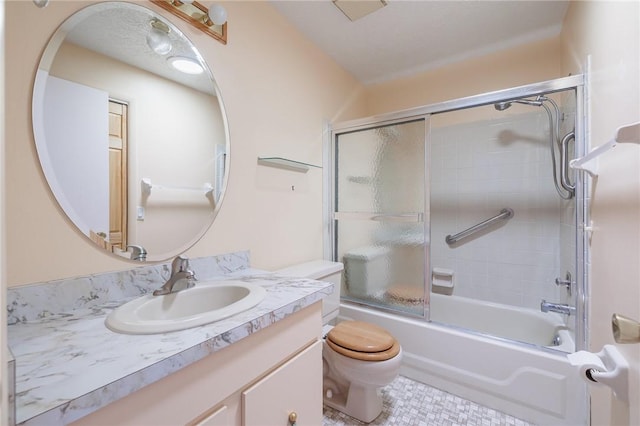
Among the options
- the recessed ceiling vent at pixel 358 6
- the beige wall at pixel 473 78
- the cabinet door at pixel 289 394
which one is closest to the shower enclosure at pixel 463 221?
the beige wall at pixel 473 78

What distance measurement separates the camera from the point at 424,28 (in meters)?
1.90

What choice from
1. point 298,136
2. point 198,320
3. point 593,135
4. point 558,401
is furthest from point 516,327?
point 198,320

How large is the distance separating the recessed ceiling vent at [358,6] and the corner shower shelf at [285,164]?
1.00 meters

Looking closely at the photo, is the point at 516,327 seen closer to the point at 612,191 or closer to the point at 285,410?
the point at 612,191

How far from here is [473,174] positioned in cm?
230

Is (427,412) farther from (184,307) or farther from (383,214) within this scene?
(184,307)

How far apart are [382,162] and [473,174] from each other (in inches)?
34.7

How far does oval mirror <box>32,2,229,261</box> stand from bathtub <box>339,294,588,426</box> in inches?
57.5

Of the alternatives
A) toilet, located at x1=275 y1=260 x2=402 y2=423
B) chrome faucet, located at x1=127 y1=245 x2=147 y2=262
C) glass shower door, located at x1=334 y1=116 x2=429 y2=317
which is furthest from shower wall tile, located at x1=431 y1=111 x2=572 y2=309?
chrome faucet, located at x1=127 y1=245 x2=147 y2=262

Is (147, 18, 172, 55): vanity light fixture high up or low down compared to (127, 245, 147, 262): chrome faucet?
up

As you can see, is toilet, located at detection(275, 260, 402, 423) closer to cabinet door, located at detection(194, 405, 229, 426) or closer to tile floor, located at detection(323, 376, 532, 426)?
tile floor, located at detection(323, 376, 532, 426)

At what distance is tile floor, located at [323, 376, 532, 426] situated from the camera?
1.43 metres

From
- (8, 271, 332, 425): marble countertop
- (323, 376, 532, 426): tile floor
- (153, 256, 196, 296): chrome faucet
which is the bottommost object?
(323, 376, 532, 426): tile floor

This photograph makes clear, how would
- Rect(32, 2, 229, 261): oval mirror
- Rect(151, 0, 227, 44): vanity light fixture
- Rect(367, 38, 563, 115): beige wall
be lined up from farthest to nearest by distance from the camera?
Rect(367, 38, 563, 115): beige wall → Rect(151, 0, 227, 44): vanity light fixture → Rect(32, 2, 229, 261): oval mirror
